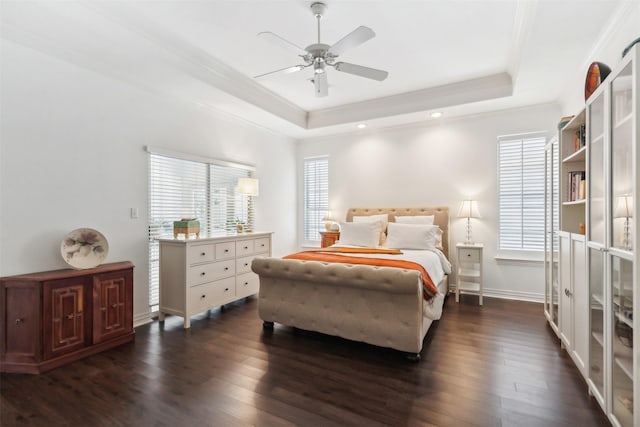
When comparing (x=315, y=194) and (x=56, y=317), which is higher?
(x=315, y=194)

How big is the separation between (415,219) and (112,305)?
3.99 meters

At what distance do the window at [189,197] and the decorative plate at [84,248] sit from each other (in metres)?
0.63

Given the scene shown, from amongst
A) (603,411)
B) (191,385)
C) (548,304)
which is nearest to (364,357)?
(191,385)

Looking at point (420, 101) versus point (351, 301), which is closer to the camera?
point (351, 301)

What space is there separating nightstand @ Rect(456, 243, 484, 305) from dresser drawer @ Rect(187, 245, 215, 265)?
334 centimetres

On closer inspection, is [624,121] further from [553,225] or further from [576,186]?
[553,225]

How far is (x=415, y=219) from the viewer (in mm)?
4766

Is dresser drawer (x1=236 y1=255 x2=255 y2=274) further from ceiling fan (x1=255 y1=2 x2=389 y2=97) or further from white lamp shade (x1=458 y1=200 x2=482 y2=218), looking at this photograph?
white lamp shade (x1=458 y1=200 x2=482 y2=218)

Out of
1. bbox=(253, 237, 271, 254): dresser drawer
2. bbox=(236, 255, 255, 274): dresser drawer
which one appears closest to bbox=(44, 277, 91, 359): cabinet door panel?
bbox=(236, 255, 255, 274): dresser drawer

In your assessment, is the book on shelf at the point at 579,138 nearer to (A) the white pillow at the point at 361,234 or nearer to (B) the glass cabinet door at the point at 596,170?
(B) the glass cabinet door at the point at 596,170

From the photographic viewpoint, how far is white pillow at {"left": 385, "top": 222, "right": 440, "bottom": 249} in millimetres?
4184

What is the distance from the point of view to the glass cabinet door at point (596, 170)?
6.33ft

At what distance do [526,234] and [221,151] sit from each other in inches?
179

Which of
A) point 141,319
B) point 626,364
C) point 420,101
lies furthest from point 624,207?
point 141,319
